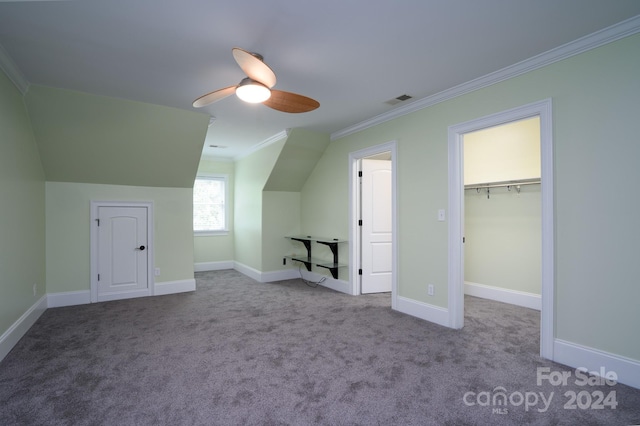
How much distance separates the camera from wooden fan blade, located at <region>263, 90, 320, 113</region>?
7.95 feet

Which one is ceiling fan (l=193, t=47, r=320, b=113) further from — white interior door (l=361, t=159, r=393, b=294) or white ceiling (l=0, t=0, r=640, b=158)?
white interior door (l=361, t=159, r=393, b=294)

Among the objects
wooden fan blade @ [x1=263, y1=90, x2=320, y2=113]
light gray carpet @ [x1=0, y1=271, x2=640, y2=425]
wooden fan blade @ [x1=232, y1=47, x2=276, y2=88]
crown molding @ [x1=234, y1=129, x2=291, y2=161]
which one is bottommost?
light gray carpet @ [x1=0, y1=271, x2=640, y2=425]

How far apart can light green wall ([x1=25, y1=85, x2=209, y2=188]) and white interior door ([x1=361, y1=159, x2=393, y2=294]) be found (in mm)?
2434

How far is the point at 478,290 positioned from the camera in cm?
443

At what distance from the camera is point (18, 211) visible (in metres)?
3.04

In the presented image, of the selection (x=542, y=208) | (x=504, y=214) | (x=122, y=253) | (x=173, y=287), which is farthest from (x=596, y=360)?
(x=122, y=253)

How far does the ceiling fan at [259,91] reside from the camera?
2016 millimetres

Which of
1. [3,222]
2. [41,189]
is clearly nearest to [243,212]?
[41,189]

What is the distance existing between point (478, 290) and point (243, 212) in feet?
14.4

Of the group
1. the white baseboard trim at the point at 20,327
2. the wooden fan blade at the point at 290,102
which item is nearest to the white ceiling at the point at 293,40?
the wooden fan blade at the point at 290,102

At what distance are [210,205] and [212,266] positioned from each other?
4.24ft

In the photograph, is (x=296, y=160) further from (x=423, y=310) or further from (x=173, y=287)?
(x=423, y=310)

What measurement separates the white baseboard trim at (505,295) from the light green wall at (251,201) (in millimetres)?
3441

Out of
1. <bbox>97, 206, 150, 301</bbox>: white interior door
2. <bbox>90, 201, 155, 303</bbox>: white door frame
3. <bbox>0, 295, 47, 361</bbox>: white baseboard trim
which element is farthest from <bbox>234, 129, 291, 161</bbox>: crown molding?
<bbox>0, 295, 47, 361</bbox>: white baseboard trim
